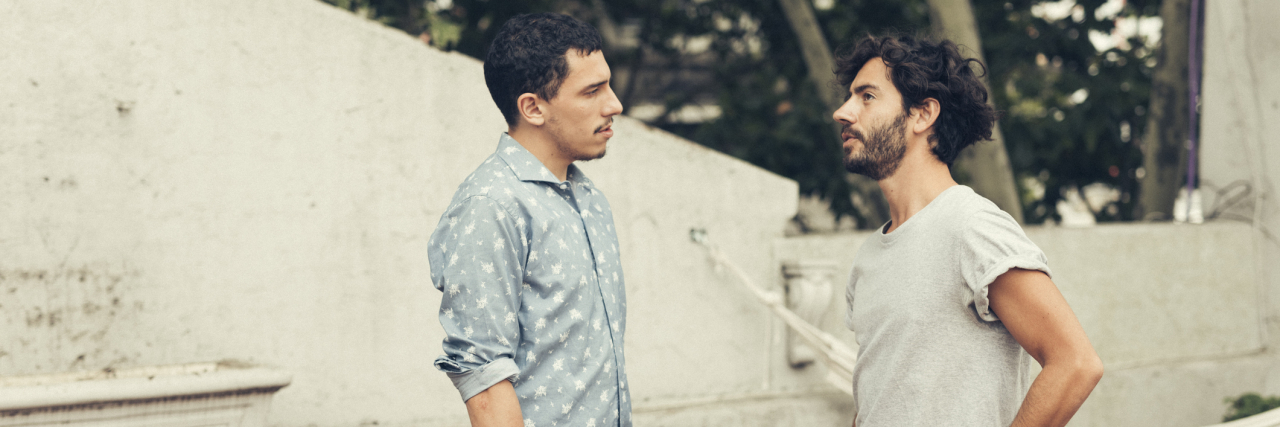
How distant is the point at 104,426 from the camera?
2.15 metres

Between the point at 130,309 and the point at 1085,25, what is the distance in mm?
5517

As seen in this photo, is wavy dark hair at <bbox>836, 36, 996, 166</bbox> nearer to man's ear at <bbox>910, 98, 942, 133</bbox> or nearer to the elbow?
man's ear at <bbox>910, 98, 942, 133</bbox>

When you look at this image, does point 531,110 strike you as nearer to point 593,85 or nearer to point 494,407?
point 593,85

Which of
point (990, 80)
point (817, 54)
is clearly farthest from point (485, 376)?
point (990, 80)

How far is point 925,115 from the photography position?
69.9 inches

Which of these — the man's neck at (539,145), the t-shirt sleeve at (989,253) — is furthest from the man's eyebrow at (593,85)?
the t-shirt sleeve at (989,253)

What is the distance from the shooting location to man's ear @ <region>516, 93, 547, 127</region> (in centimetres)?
174

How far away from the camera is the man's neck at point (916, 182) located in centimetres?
175

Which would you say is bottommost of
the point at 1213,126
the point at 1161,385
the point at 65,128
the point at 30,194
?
the point at 1161,385

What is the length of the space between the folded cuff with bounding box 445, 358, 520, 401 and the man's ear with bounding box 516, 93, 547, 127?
0.50m

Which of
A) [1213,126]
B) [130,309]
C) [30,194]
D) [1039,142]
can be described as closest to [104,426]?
[130,309]

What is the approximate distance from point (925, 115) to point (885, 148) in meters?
0.11

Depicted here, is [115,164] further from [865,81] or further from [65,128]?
[865,81]

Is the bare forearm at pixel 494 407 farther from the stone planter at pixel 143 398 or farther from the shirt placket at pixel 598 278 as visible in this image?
the stone planter at pixel 143 398
